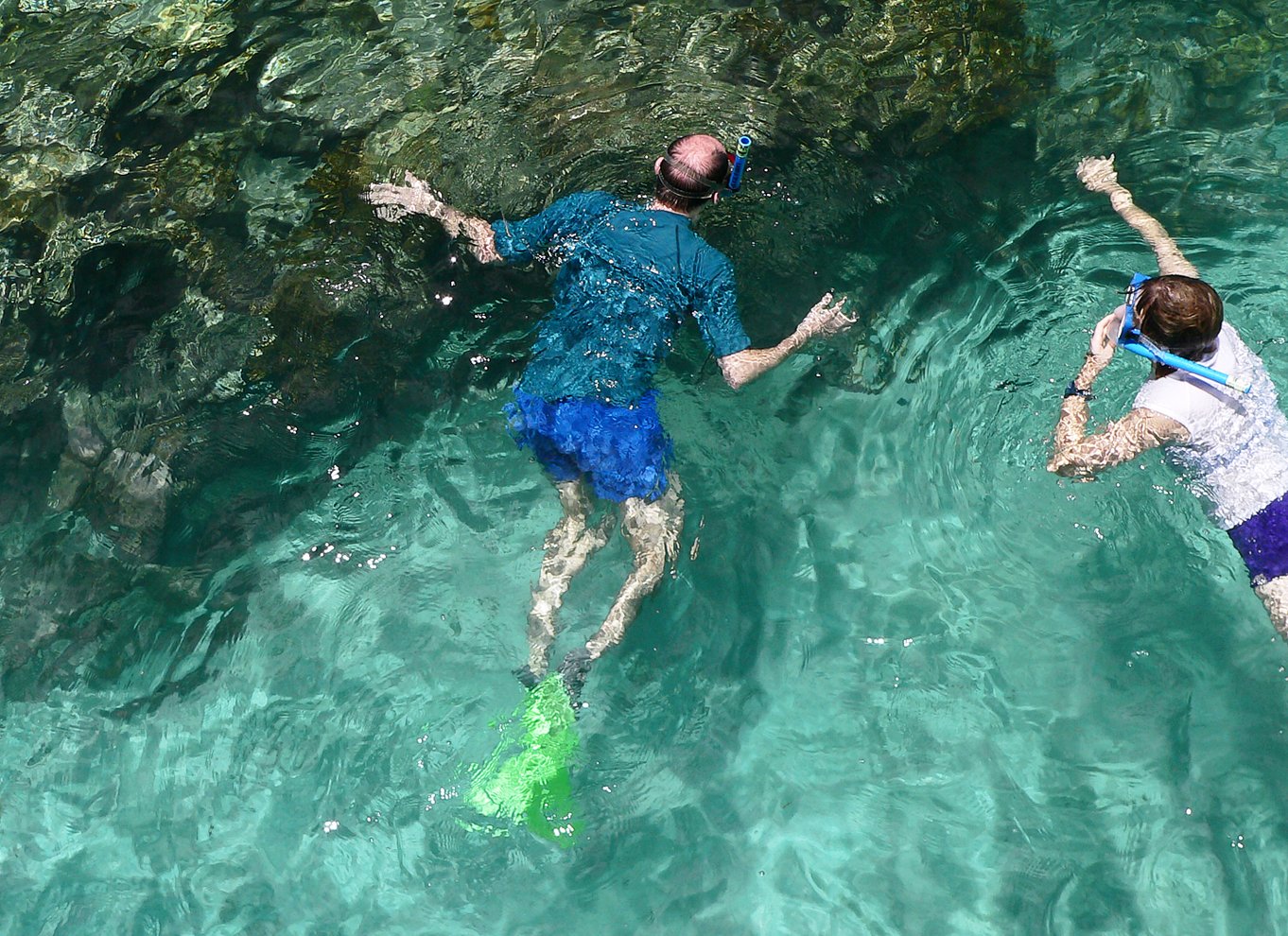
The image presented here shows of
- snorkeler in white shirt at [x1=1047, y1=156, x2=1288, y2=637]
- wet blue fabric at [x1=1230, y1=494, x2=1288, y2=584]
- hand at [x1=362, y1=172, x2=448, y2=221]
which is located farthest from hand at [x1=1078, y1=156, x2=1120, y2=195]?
hand at [x1=362, y1=172, x2=448, y2=221]

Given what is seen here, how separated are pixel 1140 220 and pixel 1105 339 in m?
0.96

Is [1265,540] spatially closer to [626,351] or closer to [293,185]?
[626,351]

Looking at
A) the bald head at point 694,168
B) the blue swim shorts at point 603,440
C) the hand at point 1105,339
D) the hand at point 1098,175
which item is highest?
the bald head at point 694,168

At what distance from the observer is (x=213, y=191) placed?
6.28 m

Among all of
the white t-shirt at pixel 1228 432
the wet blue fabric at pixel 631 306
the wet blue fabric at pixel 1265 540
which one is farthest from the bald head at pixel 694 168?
the wet blue fabric at pixel 1265 540

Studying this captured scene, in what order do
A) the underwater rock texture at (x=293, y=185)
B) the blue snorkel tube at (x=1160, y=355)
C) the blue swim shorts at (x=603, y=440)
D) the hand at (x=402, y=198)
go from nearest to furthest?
the blue snorkel tube at (x=1160, y=355) < the blue swim shorts at (x=603, y=440) < the underwater rock texture at (x=293, y=185) < the hand at (x=402, y=198)

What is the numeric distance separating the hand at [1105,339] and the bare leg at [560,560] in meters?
2.37

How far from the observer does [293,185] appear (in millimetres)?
6305

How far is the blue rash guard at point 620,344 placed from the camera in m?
4.86

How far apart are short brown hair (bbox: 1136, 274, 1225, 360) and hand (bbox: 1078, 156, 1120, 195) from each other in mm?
2090

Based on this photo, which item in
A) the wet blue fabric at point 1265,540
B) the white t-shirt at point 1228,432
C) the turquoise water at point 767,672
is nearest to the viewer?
the white t-shirt at point 1228,432

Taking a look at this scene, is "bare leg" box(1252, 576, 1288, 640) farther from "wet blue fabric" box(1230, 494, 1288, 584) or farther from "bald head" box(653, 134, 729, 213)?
"bald head" box(653, 134, 729, 213)

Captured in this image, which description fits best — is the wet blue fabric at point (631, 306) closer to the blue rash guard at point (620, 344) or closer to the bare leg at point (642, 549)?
the blue rash guard at point (620, 344)

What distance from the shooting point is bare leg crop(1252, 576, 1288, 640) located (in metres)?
4.37
